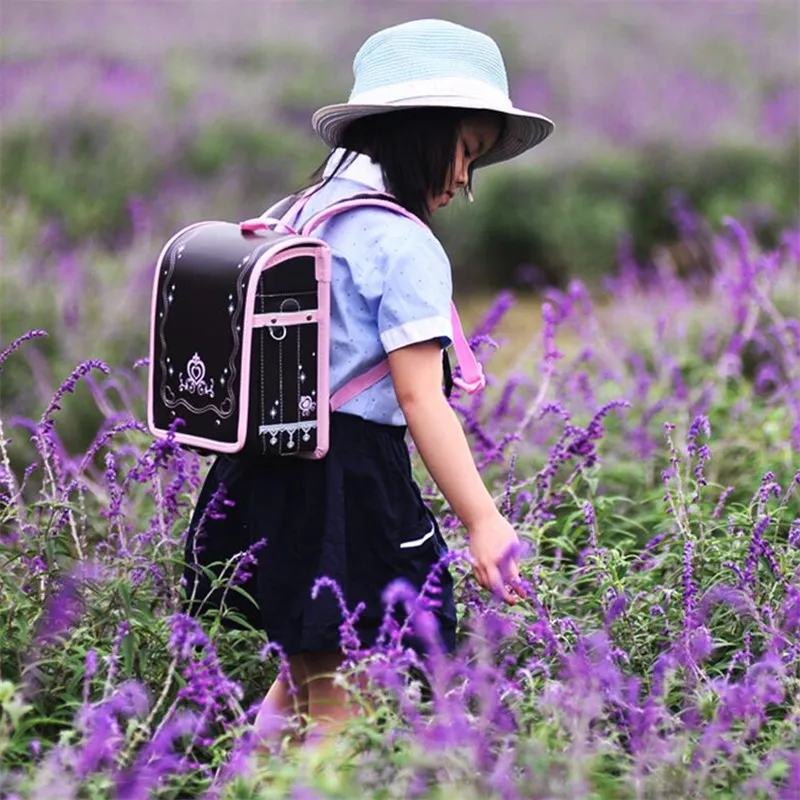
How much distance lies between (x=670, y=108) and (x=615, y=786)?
9807 mm

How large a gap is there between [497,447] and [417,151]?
0.94m

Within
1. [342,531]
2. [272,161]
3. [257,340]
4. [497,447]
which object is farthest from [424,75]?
[272,161]

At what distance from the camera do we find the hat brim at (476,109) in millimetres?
2609

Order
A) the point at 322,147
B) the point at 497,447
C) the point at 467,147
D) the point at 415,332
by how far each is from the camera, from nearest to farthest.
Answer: the point at 415,332, the point at 467,147, the point at 497,447, the point at 322,147

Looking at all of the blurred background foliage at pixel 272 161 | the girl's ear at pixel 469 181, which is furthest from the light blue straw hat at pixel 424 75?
the blurred background foliage at pixel 272 161

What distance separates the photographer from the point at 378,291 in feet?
8.46

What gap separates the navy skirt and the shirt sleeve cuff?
19cm

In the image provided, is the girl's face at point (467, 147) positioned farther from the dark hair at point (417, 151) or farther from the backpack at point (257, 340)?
the backpack at point (257, 340)

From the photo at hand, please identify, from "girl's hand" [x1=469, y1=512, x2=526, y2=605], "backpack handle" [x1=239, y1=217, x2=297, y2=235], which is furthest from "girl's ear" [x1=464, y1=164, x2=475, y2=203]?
"girl's hand" [x1=469, y1=512, x2=526, y2=605]

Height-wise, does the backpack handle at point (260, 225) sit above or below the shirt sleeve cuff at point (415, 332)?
above

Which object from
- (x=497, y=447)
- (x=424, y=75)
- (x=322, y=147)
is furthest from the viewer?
(x=322, y=147)

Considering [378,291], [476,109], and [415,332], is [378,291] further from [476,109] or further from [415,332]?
[476,109]

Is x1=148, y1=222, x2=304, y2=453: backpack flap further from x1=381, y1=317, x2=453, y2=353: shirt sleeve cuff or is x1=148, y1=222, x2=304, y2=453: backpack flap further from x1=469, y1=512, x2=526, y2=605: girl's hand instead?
x1=469, y1=512, x2=526, y2=605: girl's hand

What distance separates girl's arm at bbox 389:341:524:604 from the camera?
2537 mm
